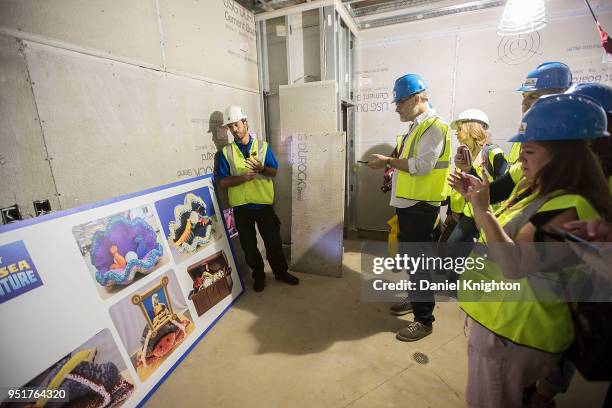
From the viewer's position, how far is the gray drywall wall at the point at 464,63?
2.96 metres

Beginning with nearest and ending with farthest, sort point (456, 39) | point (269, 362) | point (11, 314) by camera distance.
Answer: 1. point (11, 314)
2. point (269, 362)
3. point (456, 39)

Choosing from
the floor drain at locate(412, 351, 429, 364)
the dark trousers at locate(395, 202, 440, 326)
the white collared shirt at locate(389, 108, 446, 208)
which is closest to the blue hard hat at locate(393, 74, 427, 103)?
the white collared shirt at locate(389, 108, 446, 208)

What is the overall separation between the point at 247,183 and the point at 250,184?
0.10ft

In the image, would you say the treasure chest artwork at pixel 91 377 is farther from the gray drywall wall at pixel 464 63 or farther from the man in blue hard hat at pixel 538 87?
the gray drywall wall at pixel 464 63

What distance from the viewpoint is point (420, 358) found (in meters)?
1.93

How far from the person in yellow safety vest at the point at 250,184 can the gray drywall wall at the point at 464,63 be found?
5.65 ft

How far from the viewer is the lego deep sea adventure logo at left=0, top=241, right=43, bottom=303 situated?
4.09ft

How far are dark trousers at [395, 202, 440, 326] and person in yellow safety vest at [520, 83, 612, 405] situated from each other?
29.3 inches

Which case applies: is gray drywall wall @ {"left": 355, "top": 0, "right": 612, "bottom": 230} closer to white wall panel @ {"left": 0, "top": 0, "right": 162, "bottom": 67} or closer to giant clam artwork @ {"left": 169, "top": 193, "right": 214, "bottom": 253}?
giant clam artwork @ {"left": 169, "top": 193, "right": 214, "bottom": 253}

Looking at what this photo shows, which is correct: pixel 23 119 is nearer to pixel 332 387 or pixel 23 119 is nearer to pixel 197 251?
pixel 197 251

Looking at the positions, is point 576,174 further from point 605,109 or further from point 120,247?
point 120,247

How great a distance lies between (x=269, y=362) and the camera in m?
1.94

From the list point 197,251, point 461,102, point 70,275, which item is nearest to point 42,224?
point 70,275

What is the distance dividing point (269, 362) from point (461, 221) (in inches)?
73.3
